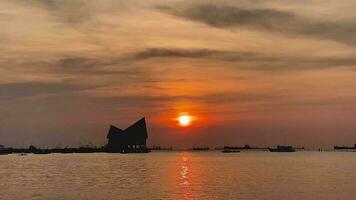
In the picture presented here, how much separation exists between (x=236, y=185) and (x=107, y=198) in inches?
779

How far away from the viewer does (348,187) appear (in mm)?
63281

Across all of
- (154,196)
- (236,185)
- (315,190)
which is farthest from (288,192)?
(154,196)

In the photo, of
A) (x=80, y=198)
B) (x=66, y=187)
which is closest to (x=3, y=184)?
(x=66, y=187)

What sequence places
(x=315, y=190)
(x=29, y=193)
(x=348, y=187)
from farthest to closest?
(x=348, y=187)
(x=315, y=190)
(x=29, y=193)

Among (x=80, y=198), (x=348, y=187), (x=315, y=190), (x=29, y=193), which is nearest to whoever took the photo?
(x=80, y=198)

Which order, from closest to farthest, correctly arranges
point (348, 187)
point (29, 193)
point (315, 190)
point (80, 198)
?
point (80, 198), point (29, 193), point (315, 190), point (348, 187)

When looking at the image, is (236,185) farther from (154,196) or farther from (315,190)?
(154,196)

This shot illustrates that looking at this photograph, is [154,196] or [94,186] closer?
[154,196]

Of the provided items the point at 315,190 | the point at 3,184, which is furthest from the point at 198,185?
the point at 3,184

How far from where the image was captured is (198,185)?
64188 millimetres

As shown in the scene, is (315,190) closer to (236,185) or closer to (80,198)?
(236,185)

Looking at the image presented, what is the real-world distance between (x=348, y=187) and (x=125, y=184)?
25.2m

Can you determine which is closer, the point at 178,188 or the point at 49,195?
the point at 49,195

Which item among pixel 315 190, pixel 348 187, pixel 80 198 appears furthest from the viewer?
pixel 348 187
